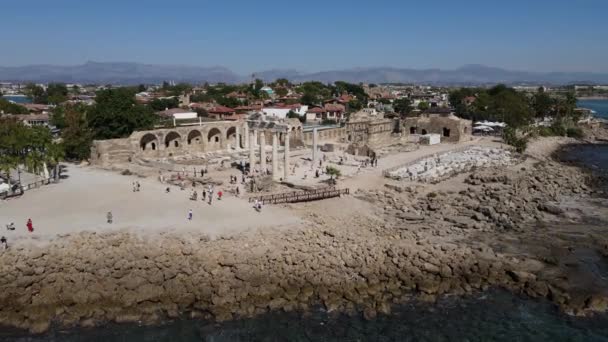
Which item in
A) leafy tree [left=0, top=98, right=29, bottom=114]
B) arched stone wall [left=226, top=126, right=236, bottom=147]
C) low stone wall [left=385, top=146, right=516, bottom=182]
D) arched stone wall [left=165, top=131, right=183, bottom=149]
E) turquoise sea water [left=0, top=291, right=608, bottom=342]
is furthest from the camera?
leafy tree [left=0, top=98, right=29, bottom=114]

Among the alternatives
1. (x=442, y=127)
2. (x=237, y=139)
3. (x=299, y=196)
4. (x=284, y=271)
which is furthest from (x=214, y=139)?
(x=284, y=271)

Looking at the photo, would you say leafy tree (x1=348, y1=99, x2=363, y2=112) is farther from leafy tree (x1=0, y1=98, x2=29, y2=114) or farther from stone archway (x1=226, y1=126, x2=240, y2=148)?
leafy tree (x1=0, y1=98, x2=29, y2=114)

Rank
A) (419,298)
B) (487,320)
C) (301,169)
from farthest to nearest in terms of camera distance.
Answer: (301,169), (419,298), (487,320)

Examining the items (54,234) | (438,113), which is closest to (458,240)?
(54,234)

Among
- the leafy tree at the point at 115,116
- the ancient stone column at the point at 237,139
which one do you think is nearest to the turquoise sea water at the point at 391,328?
the leafy tree at the point at 115,116

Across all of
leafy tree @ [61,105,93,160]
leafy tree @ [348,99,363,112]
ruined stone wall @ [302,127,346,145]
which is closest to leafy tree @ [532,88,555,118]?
leafy tree @ [348,99,363,112]

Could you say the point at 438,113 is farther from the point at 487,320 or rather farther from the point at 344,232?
the point at 487,320
